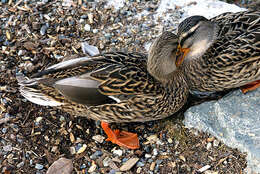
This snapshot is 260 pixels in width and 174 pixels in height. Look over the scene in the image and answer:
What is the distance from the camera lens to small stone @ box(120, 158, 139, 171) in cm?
401

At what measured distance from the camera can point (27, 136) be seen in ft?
13.9

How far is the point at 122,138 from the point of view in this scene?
13.8 feet

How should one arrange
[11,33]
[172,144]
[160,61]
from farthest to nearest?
[11,33]
[172,144]
[160,61]

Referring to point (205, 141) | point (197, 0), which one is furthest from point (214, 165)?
point (197, 0)

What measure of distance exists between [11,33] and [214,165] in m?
3.25

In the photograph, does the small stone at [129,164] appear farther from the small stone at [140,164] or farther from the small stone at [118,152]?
the small stone at [118,152]

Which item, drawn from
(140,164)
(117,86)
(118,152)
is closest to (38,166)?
(118,152)

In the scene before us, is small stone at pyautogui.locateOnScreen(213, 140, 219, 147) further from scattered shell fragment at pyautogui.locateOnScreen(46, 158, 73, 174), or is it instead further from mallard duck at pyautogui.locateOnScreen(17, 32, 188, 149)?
scattered shell fragment at pyautogui.locateOnScreen(46, 158, 73, 174)

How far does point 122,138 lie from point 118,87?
2.24ft

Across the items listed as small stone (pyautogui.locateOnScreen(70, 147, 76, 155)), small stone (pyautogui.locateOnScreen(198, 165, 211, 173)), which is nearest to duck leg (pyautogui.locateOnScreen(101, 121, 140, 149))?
small stone (pyautogui.locateOnScreen(70, 147, 76, 155))

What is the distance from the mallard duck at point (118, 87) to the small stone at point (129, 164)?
154 mm

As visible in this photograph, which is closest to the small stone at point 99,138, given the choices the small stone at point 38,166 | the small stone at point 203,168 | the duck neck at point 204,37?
the small stone at point 38,166

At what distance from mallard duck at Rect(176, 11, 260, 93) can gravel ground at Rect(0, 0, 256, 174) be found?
47 centimetres

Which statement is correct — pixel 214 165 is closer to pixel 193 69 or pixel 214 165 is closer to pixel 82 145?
pixel 193 69
